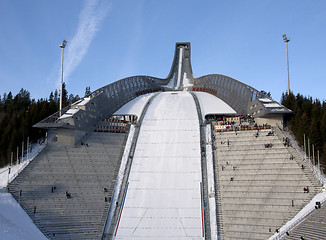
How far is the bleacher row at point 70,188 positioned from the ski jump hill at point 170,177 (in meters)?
0.07

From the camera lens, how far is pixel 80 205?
70.5 feet

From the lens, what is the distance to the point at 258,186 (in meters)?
22.3

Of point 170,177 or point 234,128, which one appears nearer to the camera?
point 170,177

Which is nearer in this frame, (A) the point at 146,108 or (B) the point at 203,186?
(B) the point at 203,186

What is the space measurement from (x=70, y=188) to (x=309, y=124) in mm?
20109

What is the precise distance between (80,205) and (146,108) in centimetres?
1837

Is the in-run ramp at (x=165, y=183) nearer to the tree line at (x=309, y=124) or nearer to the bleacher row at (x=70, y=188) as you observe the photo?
the bleacher row at (x=70, y=188)

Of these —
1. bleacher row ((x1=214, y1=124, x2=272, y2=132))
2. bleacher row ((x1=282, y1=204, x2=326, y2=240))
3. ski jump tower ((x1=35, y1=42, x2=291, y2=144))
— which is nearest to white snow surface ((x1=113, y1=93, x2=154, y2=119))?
ski jump tower ((x1=35, y1=42, x2=291, y2=144))

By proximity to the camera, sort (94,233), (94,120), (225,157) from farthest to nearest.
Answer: (94,120) < (225,157) < (94,233)

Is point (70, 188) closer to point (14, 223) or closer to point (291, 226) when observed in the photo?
point (14, 223)

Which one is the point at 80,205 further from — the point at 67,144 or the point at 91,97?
the point at 91,97

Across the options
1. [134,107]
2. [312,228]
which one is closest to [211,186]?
[312,228]

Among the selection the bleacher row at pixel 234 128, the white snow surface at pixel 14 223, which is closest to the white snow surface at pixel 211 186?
the bleacher row at pixel 234 128

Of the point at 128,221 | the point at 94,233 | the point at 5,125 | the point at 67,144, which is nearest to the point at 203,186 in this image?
the point at 128,221
